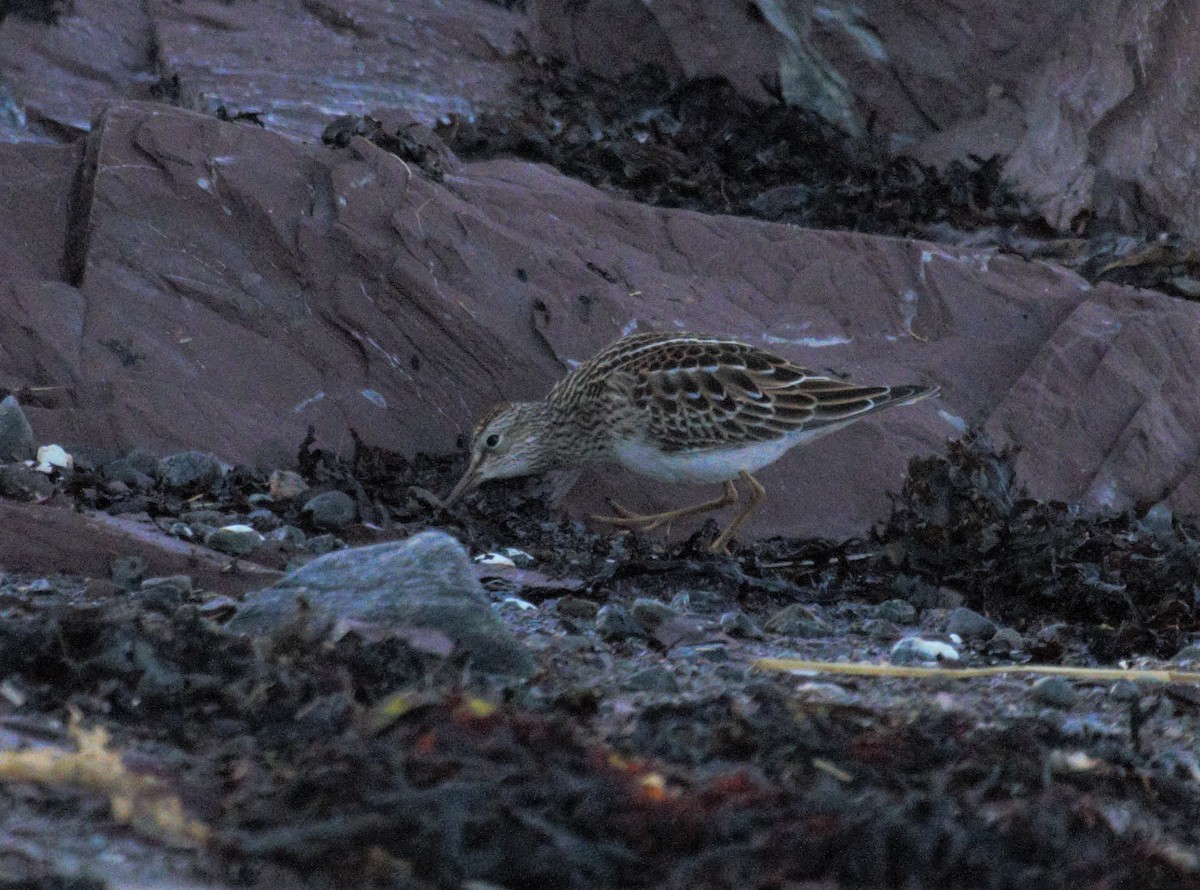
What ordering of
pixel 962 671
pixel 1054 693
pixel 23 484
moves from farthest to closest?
pixel 23 484 → pixel 962 671 → pixel 1054 693

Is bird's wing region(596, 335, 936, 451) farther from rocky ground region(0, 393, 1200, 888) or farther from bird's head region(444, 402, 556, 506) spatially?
rocky ground region(0, 393, 1200, 888)

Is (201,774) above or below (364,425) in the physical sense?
above

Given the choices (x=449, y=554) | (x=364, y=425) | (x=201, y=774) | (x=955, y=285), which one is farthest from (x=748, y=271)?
(x=201, y=774)

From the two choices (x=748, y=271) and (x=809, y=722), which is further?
(x=748, y=271)

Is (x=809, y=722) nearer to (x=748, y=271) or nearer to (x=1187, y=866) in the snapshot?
(x=1187, y=866)

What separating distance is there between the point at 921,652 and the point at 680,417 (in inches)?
98.7

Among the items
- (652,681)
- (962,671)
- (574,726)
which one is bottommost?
(962,671)

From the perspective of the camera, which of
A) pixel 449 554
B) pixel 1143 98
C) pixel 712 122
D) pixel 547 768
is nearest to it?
pixel 547 768

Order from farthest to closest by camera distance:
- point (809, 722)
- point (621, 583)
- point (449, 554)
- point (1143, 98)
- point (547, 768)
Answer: point (1143, 98) < point (621, 583) < point (449, 554) < point (809, 722) < point (547, 768)

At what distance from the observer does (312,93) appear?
1143 cm

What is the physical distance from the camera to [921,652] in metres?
5.20

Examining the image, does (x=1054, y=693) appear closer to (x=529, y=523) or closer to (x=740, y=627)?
(x=740, y=627)

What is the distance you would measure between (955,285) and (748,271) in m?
1.08

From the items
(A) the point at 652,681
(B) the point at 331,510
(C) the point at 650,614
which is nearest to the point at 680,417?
(B) the point at 331,510
